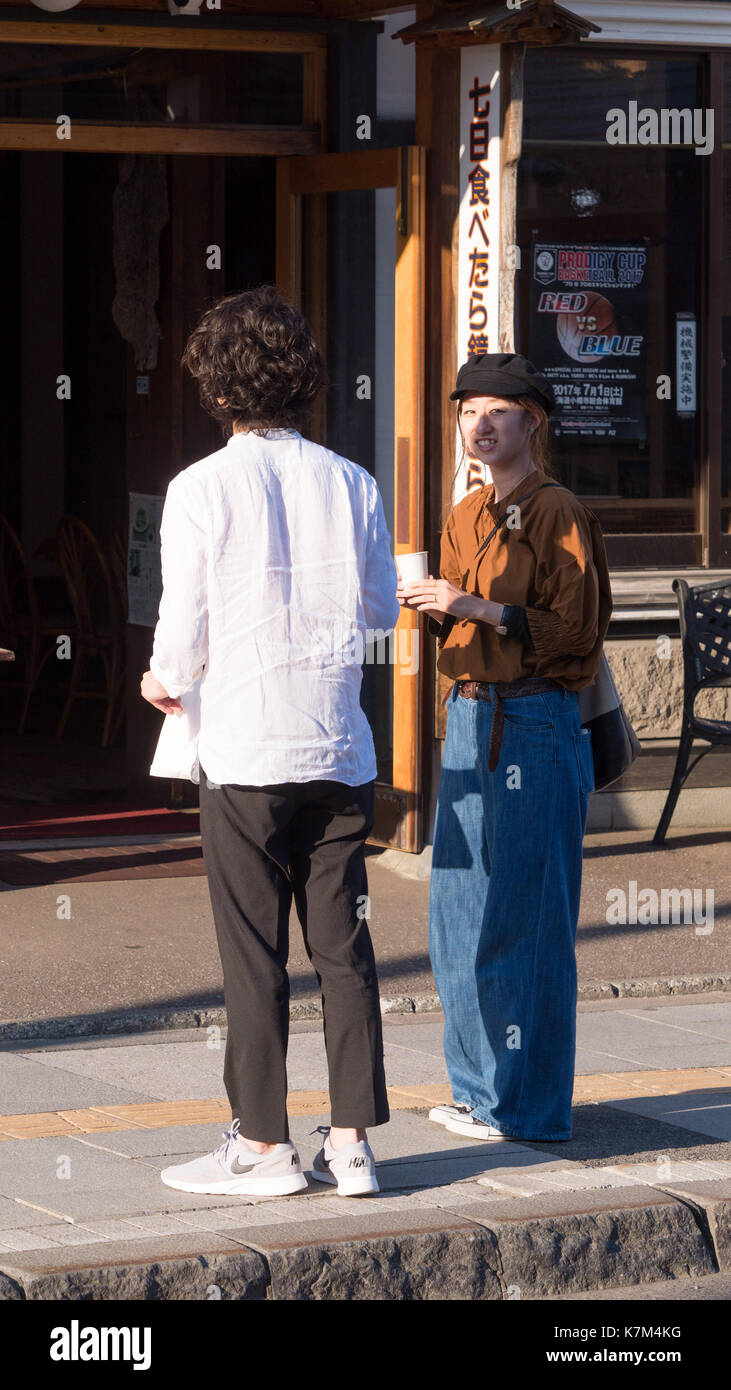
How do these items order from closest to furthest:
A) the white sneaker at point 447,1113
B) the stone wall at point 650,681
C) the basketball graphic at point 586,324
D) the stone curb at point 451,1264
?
Answer: the stone curb at point 451,1264 → the white sneaker at point 447,1113 → the basketball graphic at point 586,324 → the stone wall at point 650,681

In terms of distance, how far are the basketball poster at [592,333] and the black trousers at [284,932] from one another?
5.37 metres

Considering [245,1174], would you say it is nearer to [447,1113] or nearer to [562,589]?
[447,1113]

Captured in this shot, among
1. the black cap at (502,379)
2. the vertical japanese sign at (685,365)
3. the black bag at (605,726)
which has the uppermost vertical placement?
the vertical japanese sign at (685,365)

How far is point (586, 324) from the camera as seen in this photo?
969cm

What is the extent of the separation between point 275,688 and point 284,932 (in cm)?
54

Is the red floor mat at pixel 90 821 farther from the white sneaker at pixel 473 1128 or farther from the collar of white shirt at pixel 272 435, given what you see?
the collar of white shirt at pixel 272 435

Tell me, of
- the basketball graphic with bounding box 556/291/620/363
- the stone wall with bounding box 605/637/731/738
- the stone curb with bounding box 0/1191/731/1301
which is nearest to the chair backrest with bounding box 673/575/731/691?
the stone wall with bounding box 605/637/731/738

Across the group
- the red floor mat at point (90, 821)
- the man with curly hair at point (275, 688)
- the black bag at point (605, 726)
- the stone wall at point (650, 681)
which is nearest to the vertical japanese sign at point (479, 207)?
the stone wall at point (650, 681)

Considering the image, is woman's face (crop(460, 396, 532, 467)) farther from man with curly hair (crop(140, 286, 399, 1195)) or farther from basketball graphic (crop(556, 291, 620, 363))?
basketball graphic (crop(556, 291, 620, 363))

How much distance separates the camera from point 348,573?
4.47 m

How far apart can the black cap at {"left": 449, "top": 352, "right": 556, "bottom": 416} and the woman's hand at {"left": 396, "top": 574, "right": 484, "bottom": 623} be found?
0.49 m

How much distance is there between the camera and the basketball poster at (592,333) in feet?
31.4
